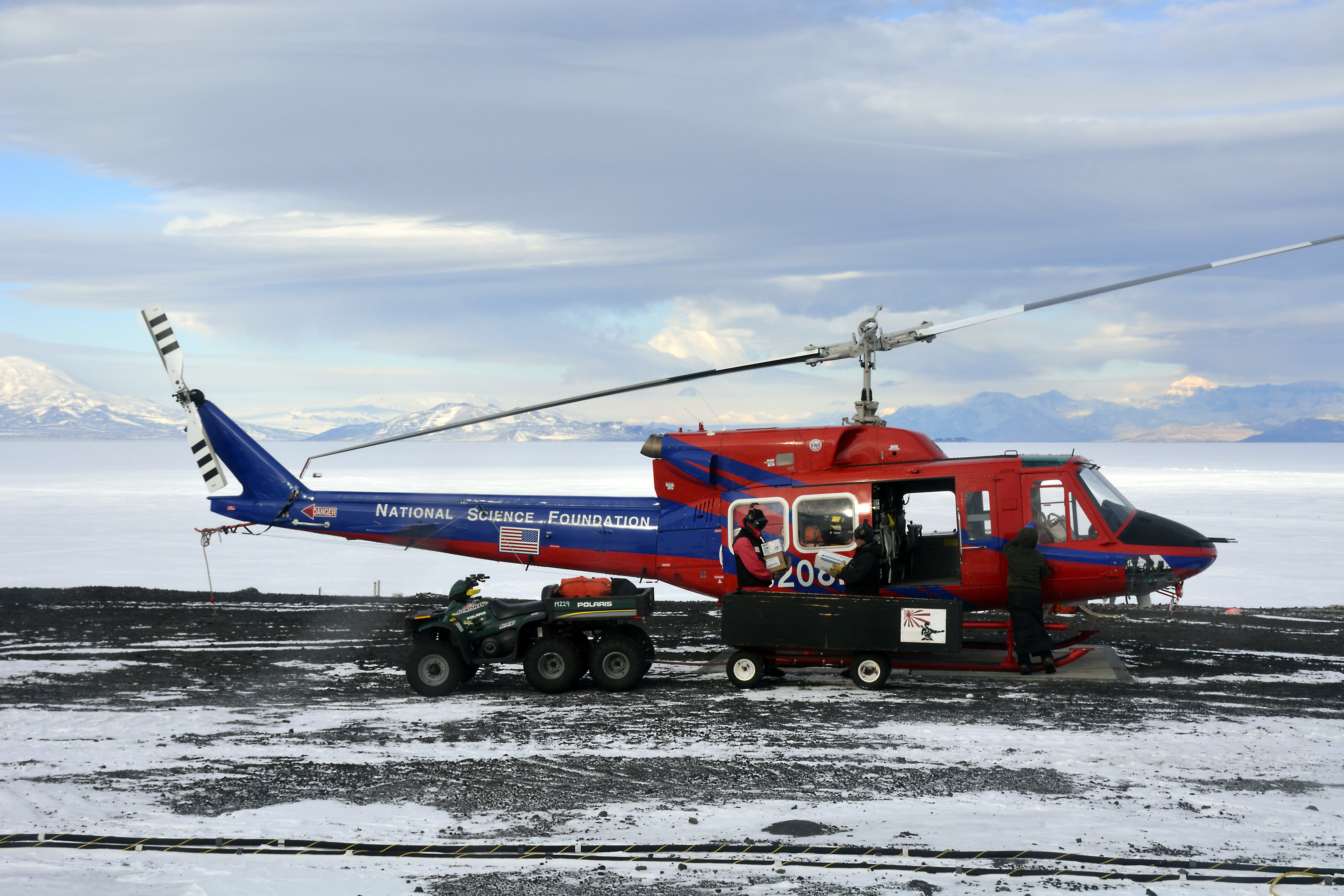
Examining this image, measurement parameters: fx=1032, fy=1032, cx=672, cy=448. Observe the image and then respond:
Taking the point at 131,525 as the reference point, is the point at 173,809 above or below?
below

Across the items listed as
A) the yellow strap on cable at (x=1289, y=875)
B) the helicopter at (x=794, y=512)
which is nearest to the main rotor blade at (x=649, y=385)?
the helicopter at (x=794, y=512)

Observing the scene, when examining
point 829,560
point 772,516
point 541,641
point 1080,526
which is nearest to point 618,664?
point 541,641

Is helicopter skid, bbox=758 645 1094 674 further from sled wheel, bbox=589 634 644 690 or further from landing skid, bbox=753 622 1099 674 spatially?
sled wheel, bbox=589 634 644 690

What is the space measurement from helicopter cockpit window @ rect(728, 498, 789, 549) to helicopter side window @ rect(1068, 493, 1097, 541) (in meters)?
3.31

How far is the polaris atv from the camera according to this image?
11.4m

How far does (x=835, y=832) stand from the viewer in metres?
6.99

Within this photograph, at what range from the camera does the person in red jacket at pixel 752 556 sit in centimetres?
1198

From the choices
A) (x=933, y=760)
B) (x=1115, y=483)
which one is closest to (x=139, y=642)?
(x=933, y=760)

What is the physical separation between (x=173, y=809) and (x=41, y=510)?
133ft

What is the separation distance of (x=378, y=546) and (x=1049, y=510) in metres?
26.9

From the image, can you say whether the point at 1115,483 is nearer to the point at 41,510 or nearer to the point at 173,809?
the point at 41,510

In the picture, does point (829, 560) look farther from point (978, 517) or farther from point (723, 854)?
point (723, 854)

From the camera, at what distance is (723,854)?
6586 mm

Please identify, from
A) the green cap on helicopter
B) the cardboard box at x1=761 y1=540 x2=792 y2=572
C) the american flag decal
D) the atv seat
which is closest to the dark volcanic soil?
the atv seat
